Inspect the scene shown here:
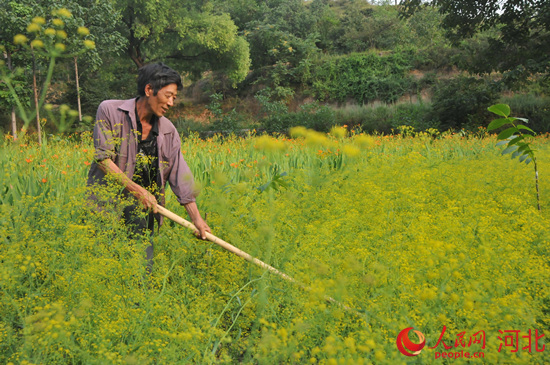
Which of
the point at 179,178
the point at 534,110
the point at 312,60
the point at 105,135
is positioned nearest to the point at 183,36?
the point at 312,60

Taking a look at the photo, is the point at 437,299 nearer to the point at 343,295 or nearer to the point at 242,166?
the point at 343,295

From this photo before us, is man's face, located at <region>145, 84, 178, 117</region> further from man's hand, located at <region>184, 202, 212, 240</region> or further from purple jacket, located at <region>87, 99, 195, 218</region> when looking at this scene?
man's hand, located at <region>184, 202, 212, 240</region>

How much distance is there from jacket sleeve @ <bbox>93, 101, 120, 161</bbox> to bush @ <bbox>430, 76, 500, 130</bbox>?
1015 centimetres

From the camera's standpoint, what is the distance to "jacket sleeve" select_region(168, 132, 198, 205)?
104 inches

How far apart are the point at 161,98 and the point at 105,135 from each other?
0.41 m

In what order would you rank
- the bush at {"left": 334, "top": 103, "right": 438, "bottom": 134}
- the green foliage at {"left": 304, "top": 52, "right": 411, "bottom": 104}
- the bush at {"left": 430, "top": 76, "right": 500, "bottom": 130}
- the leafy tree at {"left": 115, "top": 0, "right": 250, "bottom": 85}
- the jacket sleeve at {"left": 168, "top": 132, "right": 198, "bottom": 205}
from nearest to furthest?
the jacket sleeve at {"left": 168, "top": 132, "right": 198, "bottom": 205} → the bush at {"left": 430, "top": 76, "right": 500, "bottom": 130} → the bush at {"left": 334, "top": 103, "right": 438, "bottom": 134} → the leafy tree at {"left": 115, "top": 0, "right": 250, "bottom": 85} → the green foliage at {"left": 304, "top": 52, "right": 411, "bottom": 104}

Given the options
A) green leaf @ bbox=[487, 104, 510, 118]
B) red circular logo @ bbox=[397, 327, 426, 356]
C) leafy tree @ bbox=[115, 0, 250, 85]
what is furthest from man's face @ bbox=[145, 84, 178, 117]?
leafy tree @ bbox=[115, 0, 250, 85]

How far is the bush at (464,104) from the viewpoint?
10.9 m

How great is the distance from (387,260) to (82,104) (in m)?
18.7

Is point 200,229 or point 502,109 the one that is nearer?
point 200,229

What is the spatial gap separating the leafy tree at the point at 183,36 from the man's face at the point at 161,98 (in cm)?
1572

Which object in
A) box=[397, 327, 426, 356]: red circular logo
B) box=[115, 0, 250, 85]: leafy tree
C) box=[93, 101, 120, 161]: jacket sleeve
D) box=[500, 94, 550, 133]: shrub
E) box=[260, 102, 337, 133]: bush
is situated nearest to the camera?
box=[397, 327, 426, 356]: red circular logo

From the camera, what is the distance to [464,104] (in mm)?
11086

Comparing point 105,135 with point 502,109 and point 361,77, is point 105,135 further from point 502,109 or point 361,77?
point 361,77
